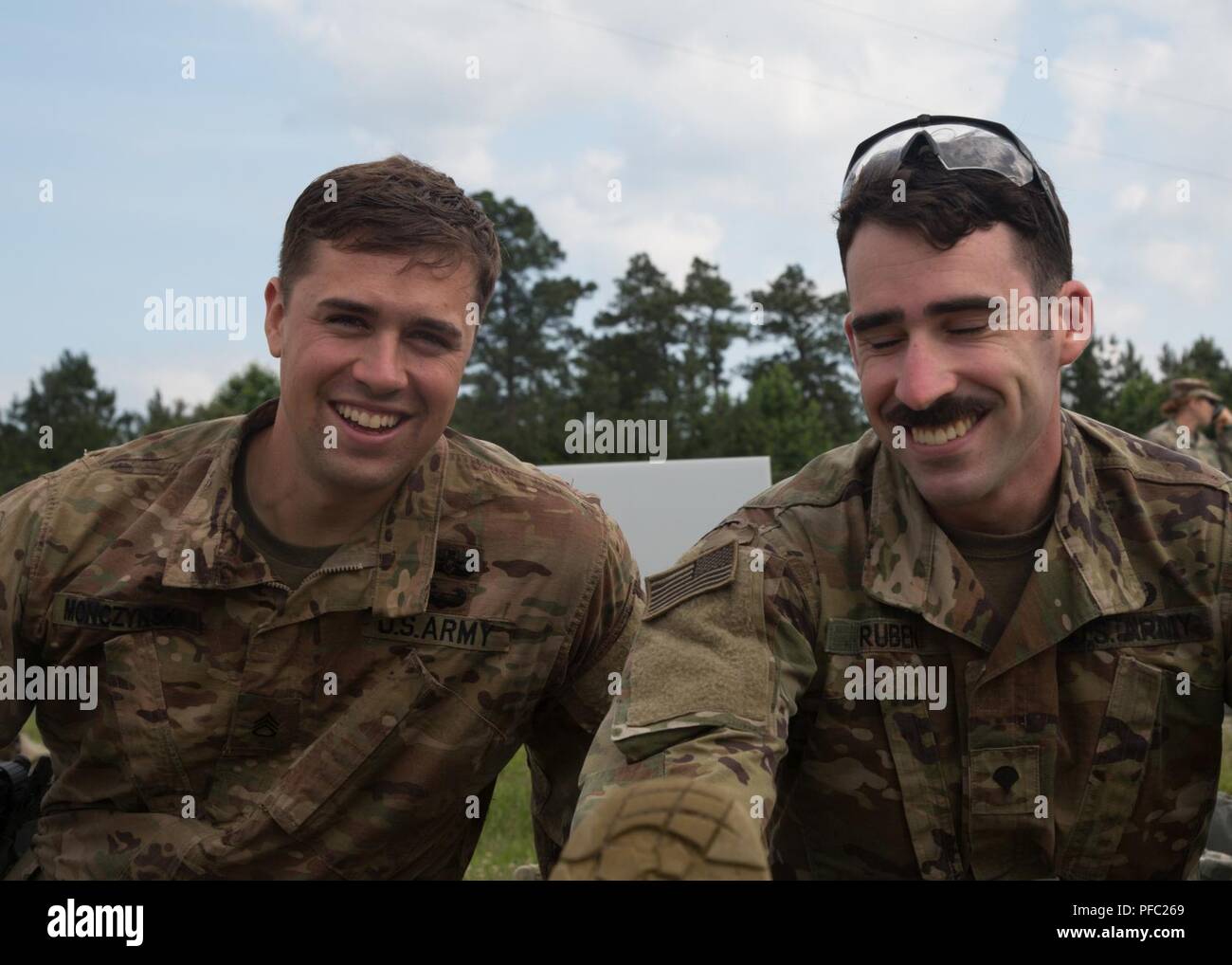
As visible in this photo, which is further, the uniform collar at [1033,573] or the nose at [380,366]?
the nose at [380,366]

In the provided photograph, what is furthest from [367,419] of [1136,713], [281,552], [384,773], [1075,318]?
[1136,713]

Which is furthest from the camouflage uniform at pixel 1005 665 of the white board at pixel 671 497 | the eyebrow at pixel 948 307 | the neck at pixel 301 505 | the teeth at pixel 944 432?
the white board at pixel 671 497

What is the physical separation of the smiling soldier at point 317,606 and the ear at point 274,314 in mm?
68

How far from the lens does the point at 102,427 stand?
51.5 m

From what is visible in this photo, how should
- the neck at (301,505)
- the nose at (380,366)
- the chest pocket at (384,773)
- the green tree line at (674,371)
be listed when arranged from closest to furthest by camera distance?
1. the nose at (380,366)
2. the chest pocket at (384,773)
3. the neck at (301,505)
4. the green tree line at (674,371)

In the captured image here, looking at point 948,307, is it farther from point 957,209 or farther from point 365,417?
point 365,417

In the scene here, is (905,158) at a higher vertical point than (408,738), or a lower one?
higher

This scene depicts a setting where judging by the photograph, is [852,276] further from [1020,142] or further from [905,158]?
[1020,142]

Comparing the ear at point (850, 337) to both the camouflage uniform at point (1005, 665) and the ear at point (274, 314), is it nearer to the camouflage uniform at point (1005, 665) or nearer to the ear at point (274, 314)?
the camouflage uniform at point (1005, 665)

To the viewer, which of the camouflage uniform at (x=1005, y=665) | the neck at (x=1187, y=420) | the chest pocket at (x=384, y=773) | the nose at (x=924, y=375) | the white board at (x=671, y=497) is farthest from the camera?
the neck at (x=1187, y=420)

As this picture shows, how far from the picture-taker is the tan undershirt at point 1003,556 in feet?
10.5
